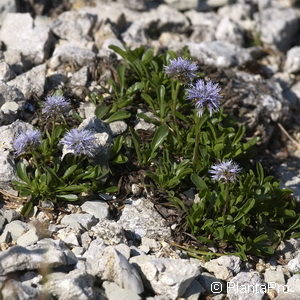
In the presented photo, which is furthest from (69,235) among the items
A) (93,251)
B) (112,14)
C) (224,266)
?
(112,14)

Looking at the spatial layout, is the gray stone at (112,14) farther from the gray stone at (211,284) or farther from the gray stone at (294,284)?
the gray stone at (294,284)

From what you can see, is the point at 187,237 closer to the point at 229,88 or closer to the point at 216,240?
the point at 216,240

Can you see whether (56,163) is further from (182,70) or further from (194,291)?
(194,291)

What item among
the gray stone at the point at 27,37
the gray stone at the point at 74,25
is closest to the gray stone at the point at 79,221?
the gray stone at the point at 27,37

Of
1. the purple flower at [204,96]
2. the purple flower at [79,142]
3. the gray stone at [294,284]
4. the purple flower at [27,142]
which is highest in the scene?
the purple flower at [204,96]

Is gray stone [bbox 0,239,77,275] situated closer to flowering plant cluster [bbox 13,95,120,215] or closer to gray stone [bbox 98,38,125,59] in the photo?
flowering plant cluster [bbox 13,95,120,215]

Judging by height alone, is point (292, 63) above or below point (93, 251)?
below

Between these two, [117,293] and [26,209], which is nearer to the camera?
[117,293]

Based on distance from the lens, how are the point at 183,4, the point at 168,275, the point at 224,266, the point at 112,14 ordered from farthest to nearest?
the point at 183,4 → the point at 112,14 → the point at 224,266 → the point at 168,275
